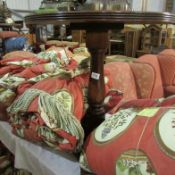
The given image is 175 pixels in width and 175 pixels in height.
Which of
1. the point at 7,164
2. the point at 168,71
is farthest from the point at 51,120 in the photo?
the point at 168,71

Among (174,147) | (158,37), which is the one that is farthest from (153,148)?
(158,37)

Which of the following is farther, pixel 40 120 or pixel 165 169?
pixel 40 120

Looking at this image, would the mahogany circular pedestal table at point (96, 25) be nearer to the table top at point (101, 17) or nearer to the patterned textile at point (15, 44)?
the table top at point (101, 17)

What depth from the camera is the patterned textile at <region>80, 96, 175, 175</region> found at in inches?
20.4

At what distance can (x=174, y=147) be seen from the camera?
51cm

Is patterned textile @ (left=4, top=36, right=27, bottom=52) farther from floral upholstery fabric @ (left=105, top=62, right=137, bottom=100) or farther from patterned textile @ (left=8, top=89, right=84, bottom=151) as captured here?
patterned textile @ (left=8, top=89, right=84, bottom=151)

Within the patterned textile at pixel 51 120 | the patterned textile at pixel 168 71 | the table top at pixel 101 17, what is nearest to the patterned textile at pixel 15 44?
the patterned textile at pixel 168 71

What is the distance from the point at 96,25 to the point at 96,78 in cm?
17

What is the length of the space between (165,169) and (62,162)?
37 centimetres

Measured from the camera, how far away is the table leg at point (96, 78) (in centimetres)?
71

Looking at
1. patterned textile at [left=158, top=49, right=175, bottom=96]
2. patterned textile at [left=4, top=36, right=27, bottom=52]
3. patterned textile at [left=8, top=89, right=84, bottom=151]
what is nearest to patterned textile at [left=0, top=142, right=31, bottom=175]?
patterned textile at [left=8, top=89, right=84, bottom=151]

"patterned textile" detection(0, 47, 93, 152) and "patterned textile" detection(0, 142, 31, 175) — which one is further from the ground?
"patterned textile" detection(0, 47, 93, 152)

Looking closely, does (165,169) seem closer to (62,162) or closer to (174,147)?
(174,147)

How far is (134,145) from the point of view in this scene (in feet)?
1.84
